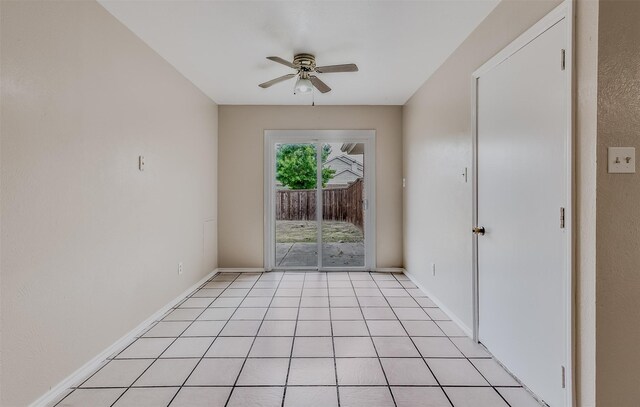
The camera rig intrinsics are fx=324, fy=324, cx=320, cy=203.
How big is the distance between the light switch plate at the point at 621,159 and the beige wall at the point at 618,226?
0.9 inches

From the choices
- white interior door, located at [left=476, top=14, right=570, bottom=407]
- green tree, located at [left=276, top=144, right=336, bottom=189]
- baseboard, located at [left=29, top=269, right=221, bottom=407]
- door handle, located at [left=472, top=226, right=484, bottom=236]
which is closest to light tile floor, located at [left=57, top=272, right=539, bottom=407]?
baseboard, located at [left=29, top=269, right=221, bottom=407]

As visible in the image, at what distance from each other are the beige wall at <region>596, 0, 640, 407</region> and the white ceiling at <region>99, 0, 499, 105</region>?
42.6 inches

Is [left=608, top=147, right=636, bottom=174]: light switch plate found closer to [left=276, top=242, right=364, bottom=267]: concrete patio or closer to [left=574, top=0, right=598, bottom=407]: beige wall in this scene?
[left=574, top=0, right=598, bottom=407]: beige wall

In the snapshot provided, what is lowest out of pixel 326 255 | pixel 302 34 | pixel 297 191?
pixel 326 255

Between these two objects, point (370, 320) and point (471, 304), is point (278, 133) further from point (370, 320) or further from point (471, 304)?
point (471, 304)

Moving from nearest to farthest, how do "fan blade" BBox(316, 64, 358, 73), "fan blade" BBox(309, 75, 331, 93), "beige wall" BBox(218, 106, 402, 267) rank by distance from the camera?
"fan blade" BBox(316, 64, 358, 73)
"fan blade" BBox(309, 75, 331, 93)
"beige wall" BBox(218, 106, 402, 267)

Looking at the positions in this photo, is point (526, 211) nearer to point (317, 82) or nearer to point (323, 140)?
point (317, 82)

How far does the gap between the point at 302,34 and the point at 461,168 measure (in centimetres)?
175

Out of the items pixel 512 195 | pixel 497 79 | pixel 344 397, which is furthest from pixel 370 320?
pixel 497 79

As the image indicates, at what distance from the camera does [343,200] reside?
4957mm

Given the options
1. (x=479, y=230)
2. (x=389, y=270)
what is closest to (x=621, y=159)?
(x=479, y=230)

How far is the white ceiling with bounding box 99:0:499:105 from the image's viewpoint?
2.31 m

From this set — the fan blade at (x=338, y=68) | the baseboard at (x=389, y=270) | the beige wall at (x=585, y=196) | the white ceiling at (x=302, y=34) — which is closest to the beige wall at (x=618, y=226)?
the beige wall at (x=585, y=196)

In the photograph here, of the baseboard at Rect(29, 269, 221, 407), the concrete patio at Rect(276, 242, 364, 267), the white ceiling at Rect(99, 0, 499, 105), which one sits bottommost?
the baseboard at Rect(29, 269, 221, 407)
